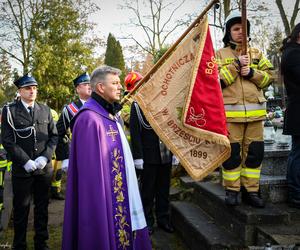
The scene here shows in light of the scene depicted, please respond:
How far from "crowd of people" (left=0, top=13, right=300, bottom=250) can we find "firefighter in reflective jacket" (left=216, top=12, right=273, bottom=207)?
0.4 inches

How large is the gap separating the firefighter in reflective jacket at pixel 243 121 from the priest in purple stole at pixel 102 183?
45.0 inches

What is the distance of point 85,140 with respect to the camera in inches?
117

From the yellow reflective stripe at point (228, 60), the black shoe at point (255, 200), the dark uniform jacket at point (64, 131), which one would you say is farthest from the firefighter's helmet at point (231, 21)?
the dark uniform jacket at point (64, 131)

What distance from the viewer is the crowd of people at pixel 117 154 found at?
295 centimetres

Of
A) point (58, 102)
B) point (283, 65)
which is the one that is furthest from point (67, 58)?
point (283, 65)

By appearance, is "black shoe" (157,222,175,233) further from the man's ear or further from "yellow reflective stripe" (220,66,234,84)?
the man's ear

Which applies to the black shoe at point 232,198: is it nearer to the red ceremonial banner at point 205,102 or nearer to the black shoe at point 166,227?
the red ceremonial banner at point 205,102

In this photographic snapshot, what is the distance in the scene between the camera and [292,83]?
3934 millimetres

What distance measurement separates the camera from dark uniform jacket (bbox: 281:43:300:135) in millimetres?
3835

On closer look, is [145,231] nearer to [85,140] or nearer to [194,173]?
[194,173]

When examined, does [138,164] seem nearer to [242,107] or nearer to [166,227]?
[166,227]

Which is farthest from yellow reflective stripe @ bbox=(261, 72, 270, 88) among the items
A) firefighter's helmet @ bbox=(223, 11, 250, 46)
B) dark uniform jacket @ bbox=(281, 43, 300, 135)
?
firefighter's helmet @ bbox=(223, 11, 250, 46)

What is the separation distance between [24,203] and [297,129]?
3331mm

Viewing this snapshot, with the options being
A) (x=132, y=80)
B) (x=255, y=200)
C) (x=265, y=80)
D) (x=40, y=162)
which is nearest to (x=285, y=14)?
(x=132, y=80)
